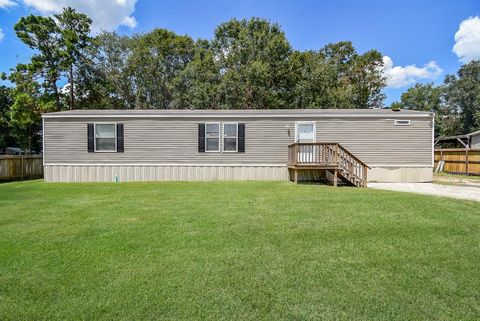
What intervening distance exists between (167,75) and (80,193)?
19.2 meters

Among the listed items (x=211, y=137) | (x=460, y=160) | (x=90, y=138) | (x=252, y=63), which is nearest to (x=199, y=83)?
(x=252, y=63)

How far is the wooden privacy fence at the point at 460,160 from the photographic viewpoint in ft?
47.4

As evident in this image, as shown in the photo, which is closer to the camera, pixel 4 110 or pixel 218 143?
pixel 218 143

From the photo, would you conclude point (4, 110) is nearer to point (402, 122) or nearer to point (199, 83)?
point (199, 83)

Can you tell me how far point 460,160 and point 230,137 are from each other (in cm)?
1327

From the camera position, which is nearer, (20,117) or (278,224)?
(278,224)

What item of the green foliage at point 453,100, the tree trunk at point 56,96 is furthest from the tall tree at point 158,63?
the green foliage at point 453,100

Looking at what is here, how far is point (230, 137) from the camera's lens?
11.3m

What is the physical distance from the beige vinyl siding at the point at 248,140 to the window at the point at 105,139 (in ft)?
0.73

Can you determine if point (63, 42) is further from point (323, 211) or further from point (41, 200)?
point (323, 211)

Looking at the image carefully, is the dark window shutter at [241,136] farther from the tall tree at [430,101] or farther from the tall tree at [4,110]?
the tall tree at [430,101]

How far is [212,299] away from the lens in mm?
2500

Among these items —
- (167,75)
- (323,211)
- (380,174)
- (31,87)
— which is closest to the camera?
(323,211)

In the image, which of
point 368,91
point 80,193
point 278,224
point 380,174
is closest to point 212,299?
point 278,224
